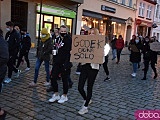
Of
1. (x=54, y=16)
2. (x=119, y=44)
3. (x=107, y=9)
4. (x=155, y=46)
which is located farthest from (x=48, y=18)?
(x=155, y=46)

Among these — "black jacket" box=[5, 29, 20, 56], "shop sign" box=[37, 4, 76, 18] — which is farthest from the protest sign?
"shop sign" box=[37, 4, 76, 18]

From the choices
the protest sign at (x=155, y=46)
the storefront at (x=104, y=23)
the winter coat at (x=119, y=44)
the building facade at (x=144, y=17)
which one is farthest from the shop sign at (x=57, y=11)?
the building facade at (x=144, y=17)

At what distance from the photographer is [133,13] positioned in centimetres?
3175

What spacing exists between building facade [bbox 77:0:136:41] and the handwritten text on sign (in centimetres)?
1459

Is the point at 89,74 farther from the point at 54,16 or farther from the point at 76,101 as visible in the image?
the point at 54,16

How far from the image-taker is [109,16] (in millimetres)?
26438

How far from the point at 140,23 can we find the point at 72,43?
30.1m

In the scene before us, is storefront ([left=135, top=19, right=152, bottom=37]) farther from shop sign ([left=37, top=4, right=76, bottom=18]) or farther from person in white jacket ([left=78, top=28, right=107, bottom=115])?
person in white jacket ([left=78, top=28, right=107, bottom=115])

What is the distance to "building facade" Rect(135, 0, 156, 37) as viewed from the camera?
33228 mm

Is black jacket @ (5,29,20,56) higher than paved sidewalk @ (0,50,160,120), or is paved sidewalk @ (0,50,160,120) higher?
black jacket @ (5,29,20,56)

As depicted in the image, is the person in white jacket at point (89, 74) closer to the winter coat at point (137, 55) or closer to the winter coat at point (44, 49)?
the winter coat at point (44, 49)

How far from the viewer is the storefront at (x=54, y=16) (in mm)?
18109

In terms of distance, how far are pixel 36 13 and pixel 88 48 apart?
1333 cm

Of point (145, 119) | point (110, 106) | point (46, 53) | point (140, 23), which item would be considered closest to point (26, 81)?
point (46, 53)
